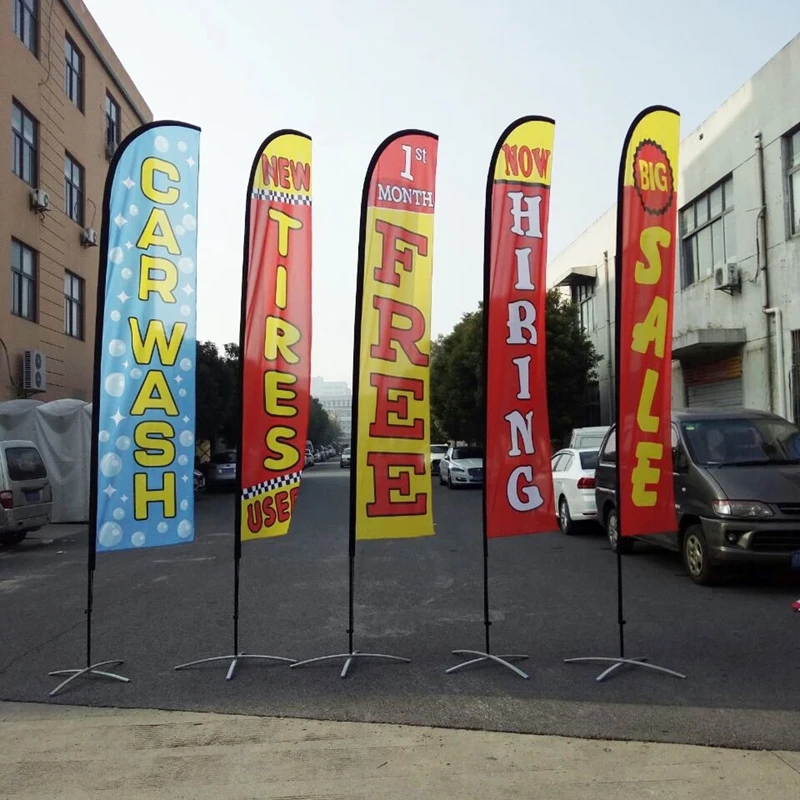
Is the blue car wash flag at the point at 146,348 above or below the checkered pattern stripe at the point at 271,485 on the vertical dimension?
above

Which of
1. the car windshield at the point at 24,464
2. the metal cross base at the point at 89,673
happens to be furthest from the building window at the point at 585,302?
the metal cross base at the point at 89,673

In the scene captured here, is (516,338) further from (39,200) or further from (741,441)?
(39,200)

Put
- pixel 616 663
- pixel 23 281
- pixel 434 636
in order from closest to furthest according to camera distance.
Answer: pixel 616 663
pixel 434 636
pixel 23 281

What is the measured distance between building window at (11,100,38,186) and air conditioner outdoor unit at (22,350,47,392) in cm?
→ 463

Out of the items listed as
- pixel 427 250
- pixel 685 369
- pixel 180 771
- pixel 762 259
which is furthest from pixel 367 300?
pixel 685 369

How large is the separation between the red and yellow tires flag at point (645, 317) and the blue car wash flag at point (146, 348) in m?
3.07

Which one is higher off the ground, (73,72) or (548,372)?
(73,72)

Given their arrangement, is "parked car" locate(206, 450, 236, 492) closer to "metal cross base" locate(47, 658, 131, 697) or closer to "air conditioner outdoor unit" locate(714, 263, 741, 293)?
"air conditioner outdoor unit" locate(714, 263, 741, 293)

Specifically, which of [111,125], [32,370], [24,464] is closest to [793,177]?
[24,464]

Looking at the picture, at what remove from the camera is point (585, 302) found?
3312cm

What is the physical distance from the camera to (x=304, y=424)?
21.1ft

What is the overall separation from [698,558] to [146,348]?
608cm

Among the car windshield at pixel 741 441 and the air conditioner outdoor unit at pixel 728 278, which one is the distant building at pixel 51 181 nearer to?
the air conditioner outdoor unit at pixel 728 278

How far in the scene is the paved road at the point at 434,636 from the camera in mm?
4973
